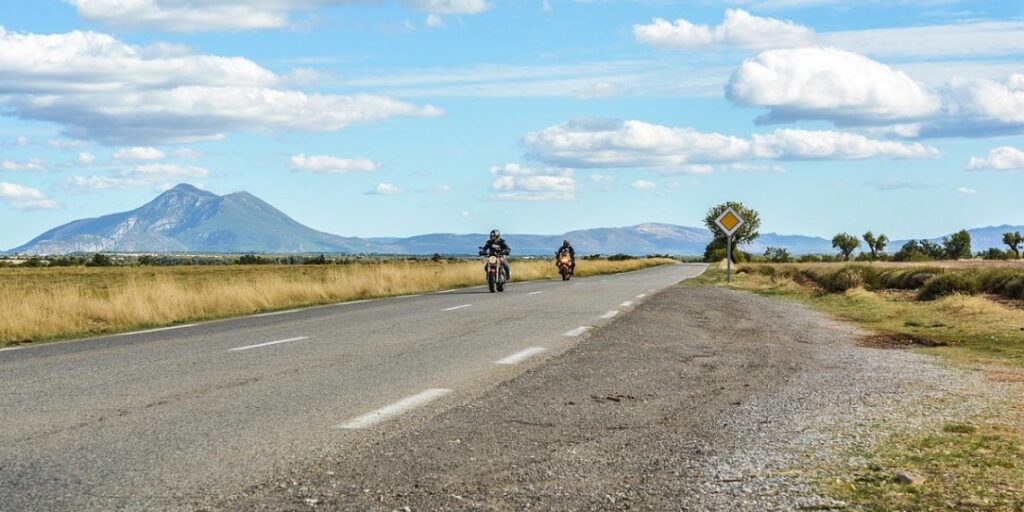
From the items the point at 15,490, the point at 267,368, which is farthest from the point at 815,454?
the point at 267,368

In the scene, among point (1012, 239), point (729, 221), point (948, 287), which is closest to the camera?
point (948, 287)

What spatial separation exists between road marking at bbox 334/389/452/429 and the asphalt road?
17 millimetres

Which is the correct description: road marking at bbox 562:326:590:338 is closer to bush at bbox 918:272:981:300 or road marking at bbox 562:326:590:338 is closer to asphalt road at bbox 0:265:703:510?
asphalt road at bbox 0:265:703:510

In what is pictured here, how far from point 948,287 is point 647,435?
23.7m

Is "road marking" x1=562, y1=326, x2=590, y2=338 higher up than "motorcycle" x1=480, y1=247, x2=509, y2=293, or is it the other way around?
"motorcycle" x1=480, y1=247, x2=509, y2=293

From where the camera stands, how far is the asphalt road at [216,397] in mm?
5598

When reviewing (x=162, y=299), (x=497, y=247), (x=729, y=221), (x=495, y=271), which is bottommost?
(x=162, y=299)

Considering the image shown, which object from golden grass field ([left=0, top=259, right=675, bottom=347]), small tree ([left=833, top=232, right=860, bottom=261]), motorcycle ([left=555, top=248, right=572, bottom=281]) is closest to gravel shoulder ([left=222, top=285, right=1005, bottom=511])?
golden grass field ([left=0, top=259, right=675, bottom=347])

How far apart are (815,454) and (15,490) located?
14.8ft

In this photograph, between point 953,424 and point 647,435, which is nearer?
point 647,435

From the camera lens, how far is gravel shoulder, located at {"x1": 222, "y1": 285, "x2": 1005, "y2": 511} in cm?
513

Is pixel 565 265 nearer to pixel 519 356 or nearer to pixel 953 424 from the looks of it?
pixel 519 356

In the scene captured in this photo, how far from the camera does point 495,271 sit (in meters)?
30.2

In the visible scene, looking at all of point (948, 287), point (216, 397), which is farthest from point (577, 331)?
point (948, 287)
